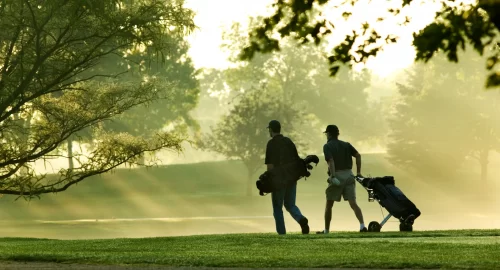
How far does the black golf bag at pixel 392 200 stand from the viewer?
54.4ft

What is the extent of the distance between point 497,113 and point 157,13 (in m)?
55.3

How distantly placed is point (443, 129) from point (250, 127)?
59.7 ft

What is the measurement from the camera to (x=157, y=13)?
1895 centimetres

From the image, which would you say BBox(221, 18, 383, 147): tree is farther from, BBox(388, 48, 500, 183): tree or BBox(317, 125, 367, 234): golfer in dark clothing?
BBox(317, 125, 367, 234): golfer in dark clothing

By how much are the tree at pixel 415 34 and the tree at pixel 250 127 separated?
4963 cm

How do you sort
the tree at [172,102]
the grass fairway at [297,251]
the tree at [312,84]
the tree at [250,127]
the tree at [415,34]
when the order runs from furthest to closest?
1. the tree at [312,84]
2. the tree at [172,102]
3. the tree at [250,127]
4. the grass fairway at [297,251]
5. the tree at [415,34]

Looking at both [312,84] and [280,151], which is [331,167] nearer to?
[280,151]

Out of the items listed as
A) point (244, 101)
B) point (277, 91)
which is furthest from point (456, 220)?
point (277, 91)

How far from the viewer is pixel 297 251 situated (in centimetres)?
1296

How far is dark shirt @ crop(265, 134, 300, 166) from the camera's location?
16375 millimetres

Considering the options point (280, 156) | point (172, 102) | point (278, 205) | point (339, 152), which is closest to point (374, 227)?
point (339, 152)

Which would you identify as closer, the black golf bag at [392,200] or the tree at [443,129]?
the black golf bag at [392,200]

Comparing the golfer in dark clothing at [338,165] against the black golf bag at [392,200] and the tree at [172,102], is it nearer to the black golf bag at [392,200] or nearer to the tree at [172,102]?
the black golf bag at [392,200]

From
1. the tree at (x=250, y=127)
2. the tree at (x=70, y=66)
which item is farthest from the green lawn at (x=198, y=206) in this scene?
the tree at (x=70, y=66)
